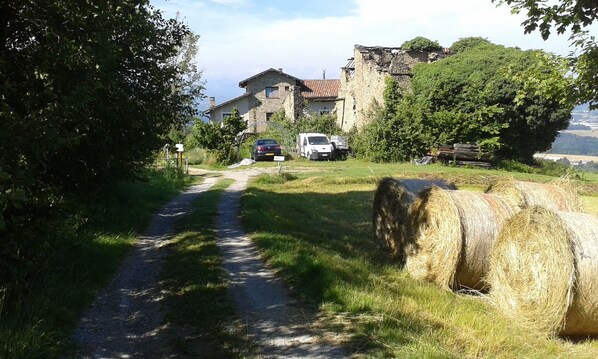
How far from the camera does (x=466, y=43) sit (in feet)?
147

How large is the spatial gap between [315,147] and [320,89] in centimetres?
2638

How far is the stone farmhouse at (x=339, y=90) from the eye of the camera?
42875 mm

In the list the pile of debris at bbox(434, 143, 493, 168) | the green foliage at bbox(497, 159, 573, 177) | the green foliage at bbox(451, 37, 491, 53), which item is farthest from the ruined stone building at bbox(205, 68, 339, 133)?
the pile of debris at bbox(434, 143, 493, 168)

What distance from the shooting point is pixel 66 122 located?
7.69m

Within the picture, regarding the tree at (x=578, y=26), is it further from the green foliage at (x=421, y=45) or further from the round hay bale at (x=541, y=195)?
the green foliage at (x=421, y=45)

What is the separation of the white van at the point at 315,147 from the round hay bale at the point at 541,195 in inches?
1180

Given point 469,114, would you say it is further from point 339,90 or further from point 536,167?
point 339,90

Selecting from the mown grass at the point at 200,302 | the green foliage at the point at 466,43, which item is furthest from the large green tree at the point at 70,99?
the green foliage at the point at 466,43

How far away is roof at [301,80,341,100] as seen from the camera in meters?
63.0

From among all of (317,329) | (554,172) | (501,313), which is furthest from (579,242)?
(554,172)

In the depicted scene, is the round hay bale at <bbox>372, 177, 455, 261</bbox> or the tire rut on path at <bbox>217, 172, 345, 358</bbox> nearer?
the tire rut on path at <bbox>217, 172, 345, 358</bbox>

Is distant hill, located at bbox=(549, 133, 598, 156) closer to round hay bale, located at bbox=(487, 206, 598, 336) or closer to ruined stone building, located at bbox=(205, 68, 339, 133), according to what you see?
ruined stone building, located at bbox=(205, 68, 339, 133)

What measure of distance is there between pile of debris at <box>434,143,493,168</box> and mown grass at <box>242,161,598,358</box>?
764 inches

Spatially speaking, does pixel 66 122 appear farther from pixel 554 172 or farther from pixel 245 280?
pixel 554 172
